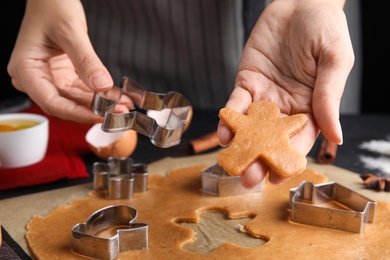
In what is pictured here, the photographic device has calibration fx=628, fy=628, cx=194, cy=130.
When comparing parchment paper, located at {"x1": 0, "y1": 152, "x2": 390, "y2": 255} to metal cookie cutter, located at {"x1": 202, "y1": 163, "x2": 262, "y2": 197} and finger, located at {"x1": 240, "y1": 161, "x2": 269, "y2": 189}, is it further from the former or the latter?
finger, located at {"x1": 240, "y1": 161, "x2": 269, "y2": 189}

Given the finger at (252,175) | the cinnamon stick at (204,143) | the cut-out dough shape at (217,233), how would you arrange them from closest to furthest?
the finger at (252,175), the cut-out dough shape at (217,233), the cinnamon stick at (204,143)

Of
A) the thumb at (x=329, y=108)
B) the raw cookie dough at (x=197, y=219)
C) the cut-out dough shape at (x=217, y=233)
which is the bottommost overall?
the cut-out dough shape at (x=217, y=233)

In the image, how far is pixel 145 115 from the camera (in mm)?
1651

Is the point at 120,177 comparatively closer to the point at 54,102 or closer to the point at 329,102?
the point at 54,102

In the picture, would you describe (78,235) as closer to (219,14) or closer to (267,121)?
(267,121)

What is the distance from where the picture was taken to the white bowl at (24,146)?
1923mm

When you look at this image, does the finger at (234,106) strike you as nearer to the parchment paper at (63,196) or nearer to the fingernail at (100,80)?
the fingernail at (100,80)

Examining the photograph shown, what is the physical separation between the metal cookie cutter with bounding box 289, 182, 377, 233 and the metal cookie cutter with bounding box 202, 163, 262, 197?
6.0 inches

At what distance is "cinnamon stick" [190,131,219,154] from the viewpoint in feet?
7.09

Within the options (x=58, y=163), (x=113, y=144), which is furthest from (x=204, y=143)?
(x=58, y=163)

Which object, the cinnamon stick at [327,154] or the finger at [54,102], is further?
the cinnamon stick at [327,154]

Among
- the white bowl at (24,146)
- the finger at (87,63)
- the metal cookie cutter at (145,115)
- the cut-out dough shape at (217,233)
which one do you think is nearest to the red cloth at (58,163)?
the white bowl at (24,146)

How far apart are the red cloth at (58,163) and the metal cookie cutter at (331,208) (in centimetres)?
70

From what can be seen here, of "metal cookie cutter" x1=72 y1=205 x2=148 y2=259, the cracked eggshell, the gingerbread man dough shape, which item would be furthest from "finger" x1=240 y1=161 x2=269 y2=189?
the cracked eggshell
